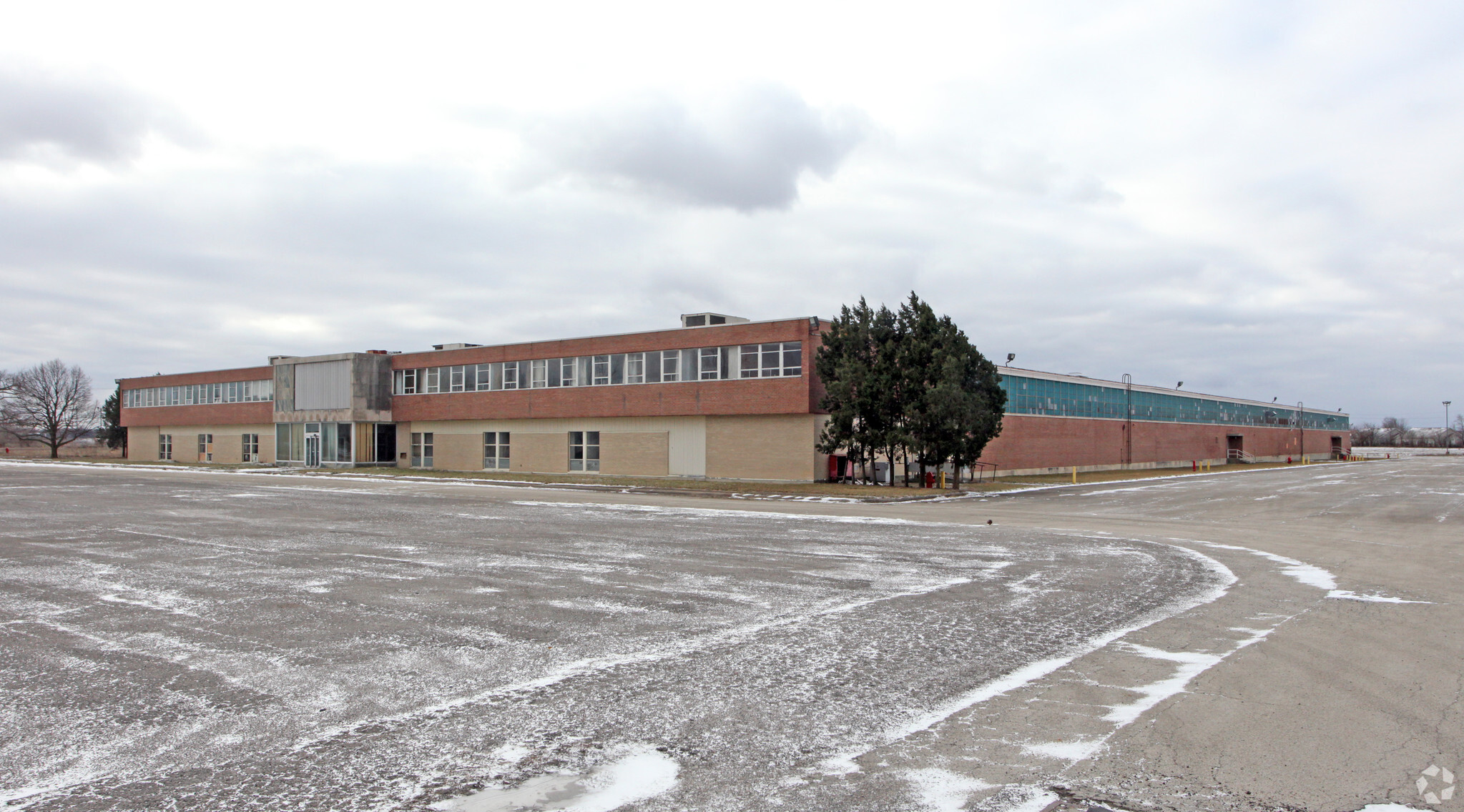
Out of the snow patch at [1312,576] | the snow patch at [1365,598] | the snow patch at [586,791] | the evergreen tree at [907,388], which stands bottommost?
the snow patch at [1312,576]

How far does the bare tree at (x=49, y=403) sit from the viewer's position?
99.6 metres

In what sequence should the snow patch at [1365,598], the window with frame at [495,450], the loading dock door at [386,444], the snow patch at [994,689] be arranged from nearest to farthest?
the snow patch at [994,689]
the snow patch at [1365,598]
the window with frame at [495,450]
the loading dock door at [386,444]

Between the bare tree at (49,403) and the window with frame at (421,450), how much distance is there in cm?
6040

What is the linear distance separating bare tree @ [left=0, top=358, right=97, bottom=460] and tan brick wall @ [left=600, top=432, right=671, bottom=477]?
78.4 m

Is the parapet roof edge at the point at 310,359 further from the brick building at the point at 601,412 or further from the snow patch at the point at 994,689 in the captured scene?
the snow patch at the point at 994,689

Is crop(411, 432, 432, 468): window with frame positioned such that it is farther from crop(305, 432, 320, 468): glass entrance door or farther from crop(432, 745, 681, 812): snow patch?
crop(432, 745, 681, 812): snow patch

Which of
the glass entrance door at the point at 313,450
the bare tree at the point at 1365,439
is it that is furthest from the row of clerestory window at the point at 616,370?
the bare tree at the point at 1365,439

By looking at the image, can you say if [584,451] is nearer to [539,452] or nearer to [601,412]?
[601,412]


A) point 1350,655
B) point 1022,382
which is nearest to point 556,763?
point 1350,655

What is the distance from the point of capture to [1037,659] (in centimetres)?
834

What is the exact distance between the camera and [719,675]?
7.73 m

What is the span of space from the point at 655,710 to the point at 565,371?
43850 mm

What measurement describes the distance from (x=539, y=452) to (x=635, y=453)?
7307mm

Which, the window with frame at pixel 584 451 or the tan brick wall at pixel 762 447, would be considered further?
the window with frame at pixel 584 451
